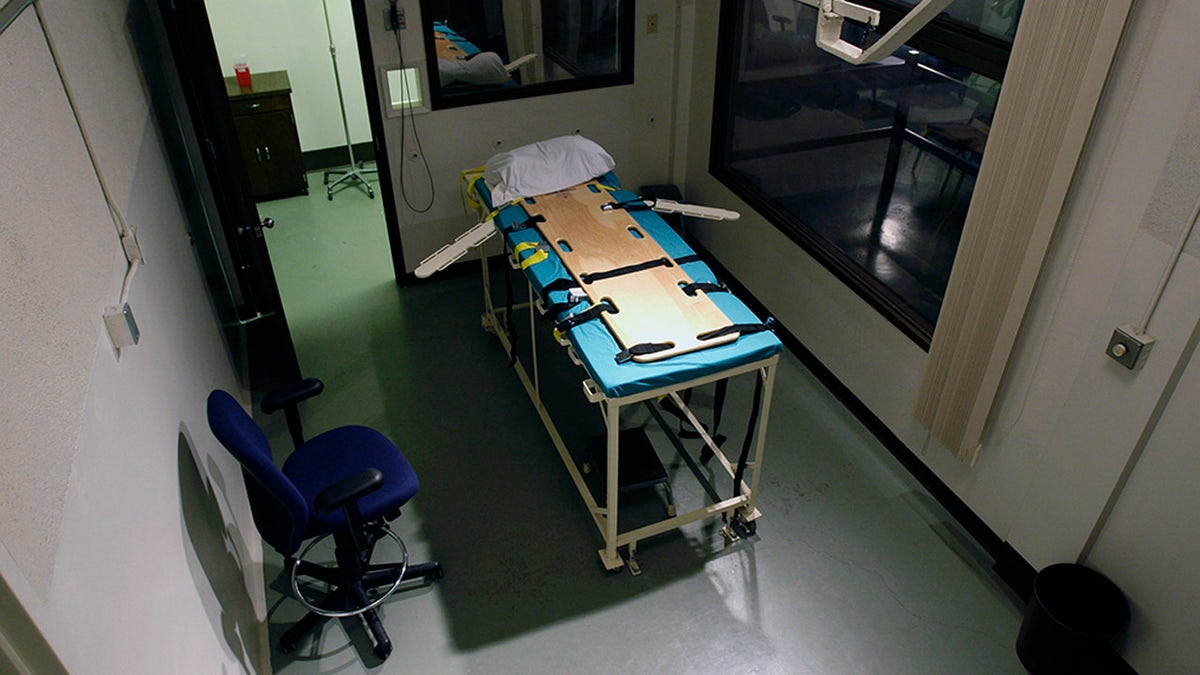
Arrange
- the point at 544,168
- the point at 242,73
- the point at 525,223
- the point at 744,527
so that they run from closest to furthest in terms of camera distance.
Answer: the point at 744,527, the point at 525,223, the point at 544,168, the point at 242,73

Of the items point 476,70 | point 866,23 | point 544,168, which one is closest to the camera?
point 866,23

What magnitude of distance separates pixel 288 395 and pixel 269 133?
325 cm

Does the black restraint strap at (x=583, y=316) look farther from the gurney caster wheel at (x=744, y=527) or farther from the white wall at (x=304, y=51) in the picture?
the white wall at (x=304, y=51)

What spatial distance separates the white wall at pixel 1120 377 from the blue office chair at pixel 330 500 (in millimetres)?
2210

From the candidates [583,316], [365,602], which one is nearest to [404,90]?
[583,316]

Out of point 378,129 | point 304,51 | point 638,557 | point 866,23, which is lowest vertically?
point 638,557

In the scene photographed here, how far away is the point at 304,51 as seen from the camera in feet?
18.5

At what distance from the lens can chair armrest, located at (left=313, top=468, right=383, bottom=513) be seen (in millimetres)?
2486

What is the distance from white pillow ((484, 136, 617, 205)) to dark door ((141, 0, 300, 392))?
112 centimetres

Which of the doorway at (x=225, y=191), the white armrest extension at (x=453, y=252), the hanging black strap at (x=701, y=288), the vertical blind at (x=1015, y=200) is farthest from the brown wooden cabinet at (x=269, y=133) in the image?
the vertical blind at (x=1015, y=200)

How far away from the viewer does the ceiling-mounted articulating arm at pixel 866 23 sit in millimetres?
2279

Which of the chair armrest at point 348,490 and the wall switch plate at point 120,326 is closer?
the wall switch plate at point 120,326

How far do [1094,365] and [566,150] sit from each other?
8.26 feet

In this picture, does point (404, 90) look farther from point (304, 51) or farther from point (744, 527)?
point (744, 527)
